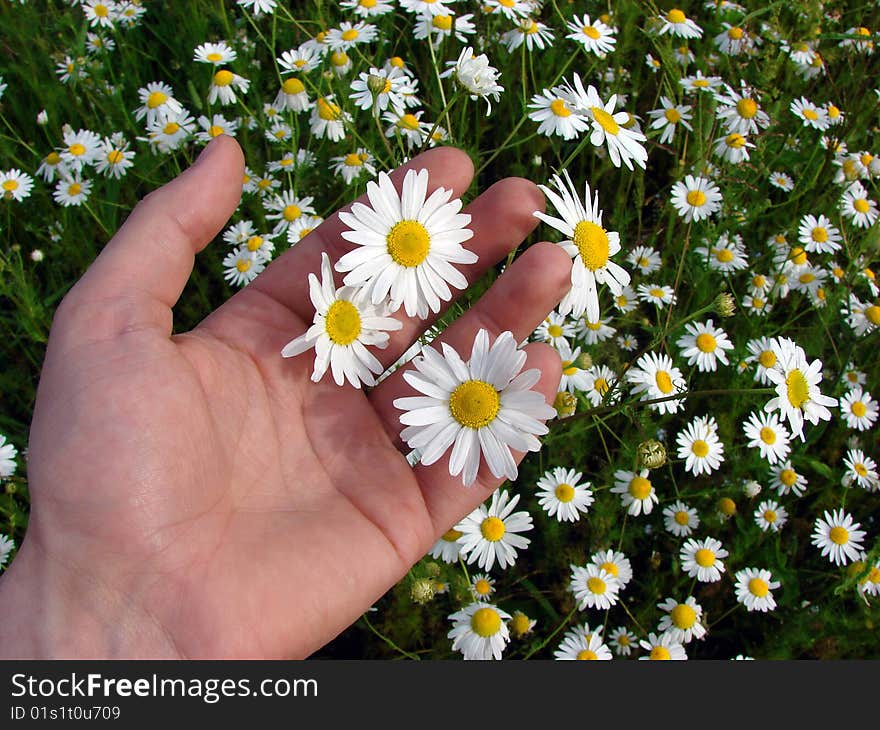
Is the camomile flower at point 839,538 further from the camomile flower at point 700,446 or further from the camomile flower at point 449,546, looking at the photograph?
the camomile flower at point 449,546

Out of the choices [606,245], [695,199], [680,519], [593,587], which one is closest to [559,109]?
[606,245]

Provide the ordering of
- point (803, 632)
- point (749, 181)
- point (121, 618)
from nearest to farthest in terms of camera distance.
Answer: point (121, 618) → point (803, 632) → point (749, 181)

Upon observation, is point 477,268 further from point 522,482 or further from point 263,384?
point 522,482

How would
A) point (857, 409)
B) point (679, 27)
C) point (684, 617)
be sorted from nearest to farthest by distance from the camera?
point (684, 617) < point (857, 409) < point (679, 27)

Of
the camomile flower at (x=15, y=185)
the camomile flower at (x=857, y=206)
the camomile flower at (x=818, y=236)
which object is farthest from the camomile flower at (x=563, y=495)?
the camomile flower at (x=15, y=185)

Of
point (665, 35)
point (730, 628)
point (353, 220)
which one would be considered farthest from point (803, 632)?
point (665, 35)

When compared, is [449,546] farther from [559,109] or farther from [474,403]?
[559,109]
